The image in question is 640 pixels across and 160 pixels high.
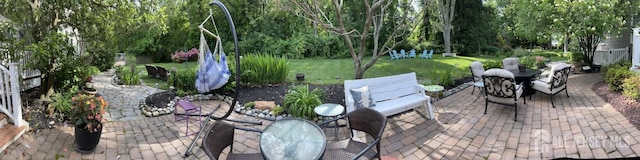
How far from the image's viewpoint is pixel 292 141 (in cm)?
253

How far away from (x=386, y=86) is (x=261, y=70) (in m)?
3.29

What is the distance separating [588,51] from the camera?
10.9m

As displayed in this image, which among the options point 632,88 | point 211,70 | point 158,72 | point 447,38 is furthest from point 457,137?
point 447,38

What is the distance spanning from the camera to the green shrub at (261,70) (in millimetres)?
7328

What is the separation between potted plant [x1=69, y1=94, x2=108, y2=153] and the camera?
3.59m

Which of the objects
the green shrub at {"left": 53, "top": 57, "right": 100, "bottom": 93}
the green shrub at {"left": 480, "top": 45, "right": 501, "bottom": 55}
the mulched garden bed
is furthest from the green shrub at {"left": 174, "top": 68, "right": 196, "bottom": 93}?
the green shrub at {"left": 480, "top": 45, "right": 501, "bottom": 55}

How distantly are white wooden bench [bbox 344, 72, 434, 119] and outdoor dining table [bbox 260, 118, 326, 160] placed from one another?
1.87m

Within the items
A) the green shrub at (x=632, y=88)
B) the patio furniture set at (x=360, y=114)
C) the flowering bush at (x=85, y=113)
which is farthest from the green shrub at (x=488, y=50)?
the flowering bush at (x=85, y=113)

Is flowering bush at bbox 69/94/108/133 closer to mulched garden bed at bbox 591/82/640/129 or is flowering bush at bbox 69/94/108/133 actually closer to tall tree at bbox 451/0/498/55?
mulched garden bed at bbox 591/82/640/129

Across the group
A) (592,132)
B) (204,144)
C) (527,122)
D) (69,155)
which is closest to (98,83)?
(69,155)

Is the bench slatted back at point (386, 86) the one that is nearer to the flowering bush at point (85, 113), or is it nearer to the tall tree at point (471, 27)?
the flowering bush at point (85, 113)

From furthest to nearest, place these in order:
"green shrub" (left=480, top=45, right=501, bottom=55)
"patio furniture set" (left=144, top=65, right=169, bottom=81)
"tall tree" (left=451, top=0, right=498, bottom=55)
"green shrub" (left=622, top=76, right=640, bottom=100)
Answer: "green shrub" (left=480, top=45, right=501, bottom=55) < "tall tree" (left=451, top=0, right=498, bottom=55) < "patio furniture set" (left=144, top=65, right=169, bottom=81) < "green shrub" (left=622, top=76, right=640, bottom=100)

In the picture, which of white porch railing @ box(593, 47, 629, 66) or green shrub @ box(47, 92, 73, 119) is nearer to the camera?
green shrub @ box(47, 92, 73, 119)

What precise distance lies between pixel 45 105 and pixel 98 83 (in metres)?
4.30
